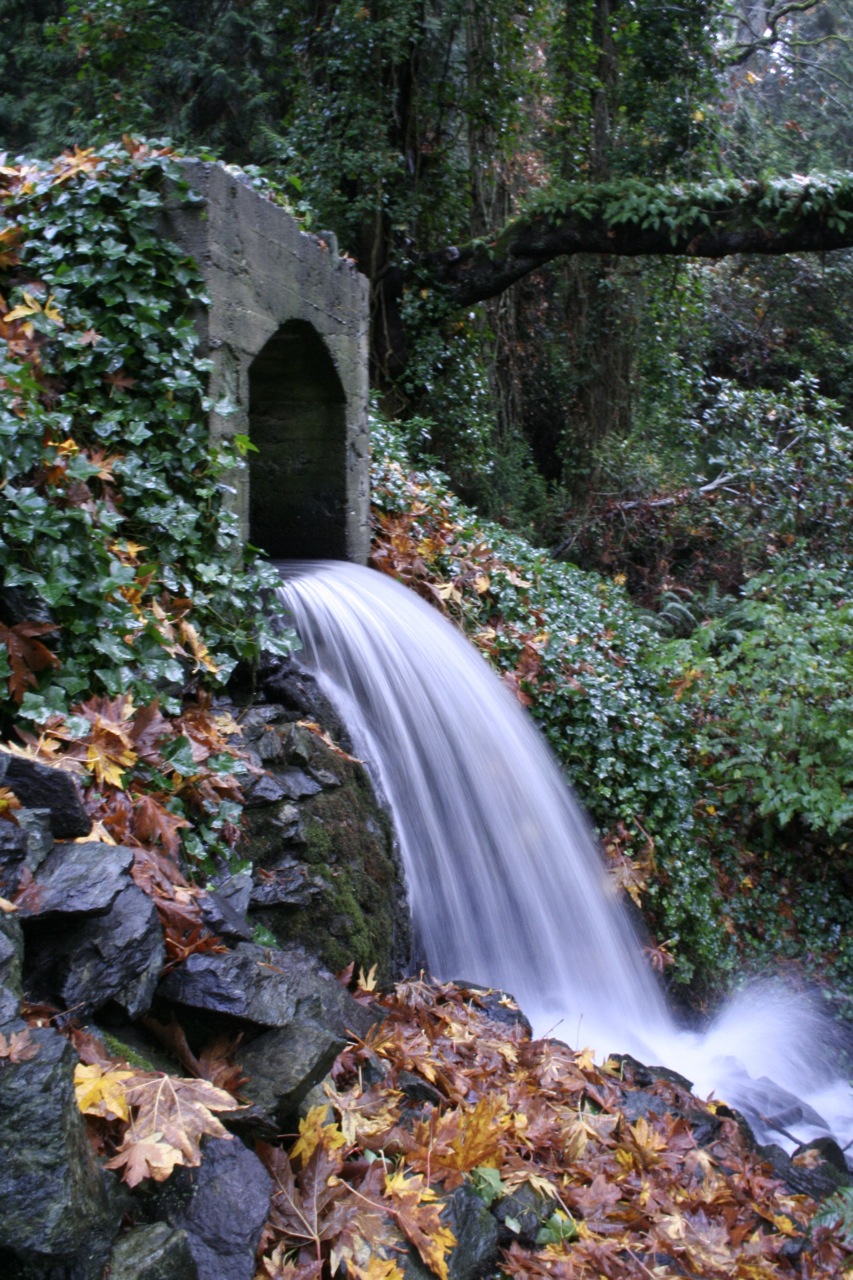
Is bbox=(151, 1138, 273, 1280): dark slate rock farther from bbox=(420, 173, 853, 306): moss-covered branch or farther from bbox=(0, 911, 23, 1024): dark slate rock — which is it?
bbox=(420, 173, 853, 306): moss-covered branch

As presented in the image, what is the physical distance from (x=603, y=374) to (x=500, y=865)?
917 cm

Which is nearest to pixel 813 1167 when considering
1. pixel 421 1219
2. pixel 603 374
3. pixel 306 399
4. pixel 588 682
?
pixel 421 1219

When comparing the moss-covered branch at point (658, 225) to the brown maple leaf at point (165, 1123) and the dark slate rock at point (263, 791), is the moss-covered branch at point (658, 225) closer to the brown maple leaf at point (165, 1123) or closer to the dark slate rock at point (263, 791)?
the dark slate rock at point (263, 791)

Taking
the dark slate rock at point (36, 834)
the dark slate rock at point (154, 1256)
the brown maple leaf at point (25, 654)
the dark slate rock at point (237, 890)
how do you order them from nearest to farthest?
1. the dark slate rock at point (154, 1256)
2. the dark slate rock at point (36, 834)
3. the brown maple leaf at point (25, 654)
4. the dark slate rock at point (237, 890)

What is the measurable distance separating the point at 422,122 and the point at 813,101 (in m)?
11.2

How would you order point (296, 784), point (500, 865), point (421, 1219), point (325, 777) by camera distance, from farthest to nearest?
1. point (500, 865)
2. point (325, 777)
3. point (296, 784)
4. point (421, 1219)

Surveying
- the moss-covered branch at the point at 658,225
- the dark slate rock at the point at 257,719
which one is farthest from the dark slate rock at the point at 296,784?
the moss-covered branch at the point at 658,225

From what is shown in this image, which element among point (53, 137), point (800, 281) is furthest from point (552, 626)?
point (800, 281)

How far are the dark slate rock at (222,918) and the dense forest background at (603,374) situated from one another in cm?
73

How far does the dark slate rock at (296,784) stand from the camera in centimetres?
384

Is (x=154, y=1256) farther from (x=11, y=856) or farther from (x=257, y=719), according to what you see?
(x=257, y=719)

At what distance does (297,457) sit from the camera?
6.26 meters

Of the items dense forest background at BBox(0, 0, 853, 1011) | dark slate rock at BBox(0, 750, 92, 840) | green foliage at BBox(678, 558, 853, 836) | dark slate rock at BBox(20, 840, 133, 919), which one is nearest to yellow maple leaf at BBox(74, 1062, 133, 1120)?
dark slate rock at BBox(20, 840, 133, 919)

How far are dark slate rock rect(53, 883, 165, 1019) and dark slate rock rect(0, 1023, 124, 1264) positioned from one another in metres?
0.38
